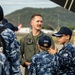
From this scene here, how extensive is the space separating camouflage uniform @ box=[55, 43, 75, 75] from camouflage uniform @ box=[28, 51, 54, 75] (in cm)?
13

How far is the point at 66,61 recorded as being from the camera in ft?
17.7

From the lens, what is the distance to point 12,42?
475cm

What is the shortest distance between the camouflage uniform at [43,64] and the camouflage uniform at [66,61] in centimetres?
13

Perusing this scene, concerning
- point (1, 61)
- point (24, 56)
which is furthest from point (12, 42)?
point (24, 56)

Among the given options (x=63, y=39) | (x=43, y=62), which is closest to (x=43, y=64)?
(x=43, y=62)

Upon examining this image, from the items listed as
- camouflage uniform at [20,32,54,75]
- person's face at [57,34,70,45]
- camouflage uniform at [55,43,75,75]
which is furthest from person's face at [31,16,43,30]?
camouflage uniform at [55,43,75,75]

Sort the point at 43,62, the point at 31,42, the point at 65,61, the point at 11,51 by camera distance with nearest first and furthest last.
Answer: the point at 11,51
the point at 65,61
the point at 43,62
the point at 31,42

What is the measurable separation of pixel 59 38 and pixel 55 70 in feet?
1.68

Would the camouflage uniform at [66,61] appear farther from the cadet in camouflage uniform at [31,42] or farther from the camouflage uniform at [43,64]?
the cadet in camouflage uniform at [31,42]

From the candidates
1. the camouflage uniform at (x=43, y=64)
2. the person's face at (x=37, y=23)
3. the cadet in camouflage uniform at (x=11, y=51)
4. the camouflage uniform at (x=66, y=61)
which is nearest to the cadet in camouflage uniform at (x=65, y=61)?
the camouflage uniform at (x=66, y=61)

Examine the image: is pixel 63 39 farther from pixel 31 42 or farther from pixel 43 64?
pixel 31 42

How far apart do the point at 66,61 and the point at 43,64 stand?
0.38 m

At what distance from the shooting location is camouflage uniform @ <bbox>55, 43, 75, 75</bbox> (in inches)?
212

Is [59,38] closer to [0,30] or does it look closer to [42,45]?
[42,45]
